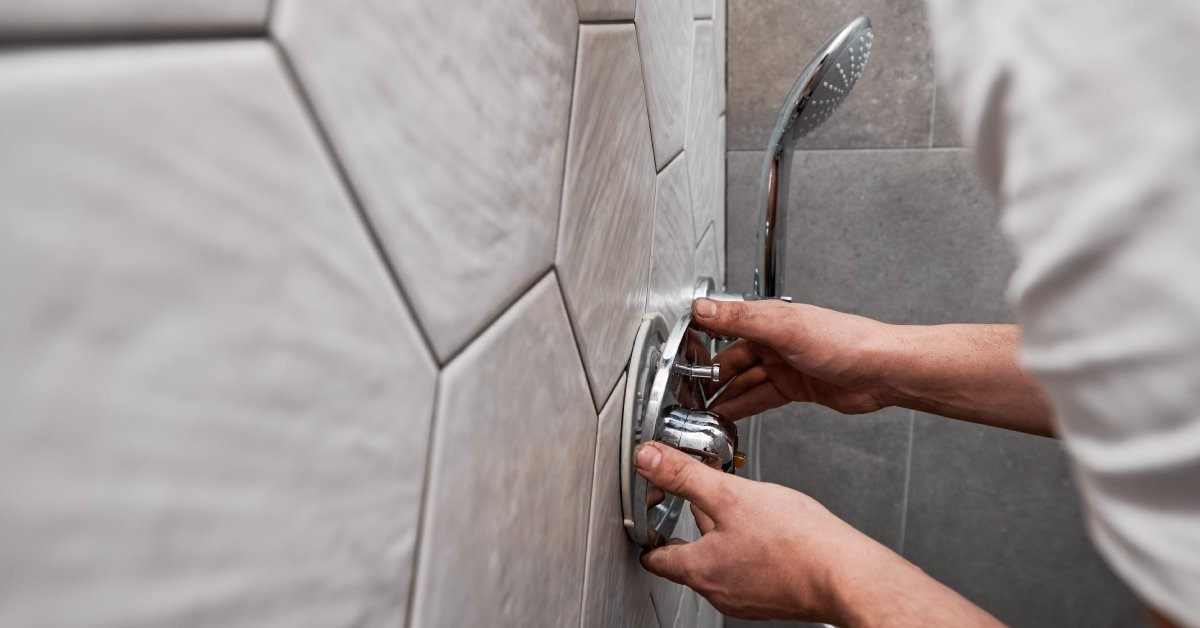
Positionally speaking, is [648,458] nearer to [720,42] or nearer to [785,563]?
[785,563]

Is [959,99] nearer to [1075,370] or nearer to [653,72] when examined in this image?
[1075,370]

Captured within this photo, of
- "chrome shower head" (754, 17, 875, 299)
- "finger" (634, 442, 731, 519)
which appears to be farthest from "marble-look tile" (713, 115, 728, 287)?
"finger" (634, 442, 731, 519)

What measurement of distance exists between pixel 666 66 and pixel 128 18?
406 mm

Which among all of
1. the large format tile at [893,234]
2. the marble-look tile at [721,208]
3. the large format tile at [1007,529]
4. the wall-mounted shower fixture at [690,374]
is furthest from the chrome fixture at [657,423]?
the large format tile at [1007,529]

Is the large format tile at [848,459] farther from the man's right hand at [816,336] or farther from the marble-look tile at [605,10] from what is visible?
the marble-look tile at [605,10]

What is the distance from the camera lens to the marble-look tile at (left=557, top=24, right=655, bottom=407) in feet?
0.85

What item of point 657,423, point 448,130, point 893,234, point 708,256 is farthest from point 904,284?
point 448,130

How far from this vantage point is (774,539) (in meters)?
0.34

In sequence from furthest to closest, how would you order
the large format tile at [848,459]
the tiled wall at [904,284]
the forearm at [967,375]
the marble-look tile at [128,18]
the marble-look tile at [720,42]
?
the large format tile at [848,459] → the tiled wall at [904,284] → the marble-look tile at [720,42] → the forearm at [967,375] → the marble-look tile at [128,18]

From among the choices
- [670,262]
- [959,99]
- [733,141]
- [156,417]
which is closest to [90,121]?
[156,417]

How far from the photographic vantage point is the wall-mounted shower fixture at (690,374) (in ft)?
1.23

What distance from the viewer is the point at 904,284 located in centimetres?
90

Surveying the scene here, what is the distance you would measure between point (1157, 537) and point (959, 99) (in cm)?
10

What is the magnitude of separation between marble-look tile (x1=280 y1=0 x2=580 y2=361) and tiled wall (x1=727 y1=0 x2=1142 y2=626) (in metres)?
0.73
